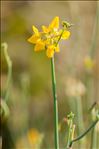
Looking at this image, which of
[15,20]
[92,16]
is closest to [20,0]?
[15,20]

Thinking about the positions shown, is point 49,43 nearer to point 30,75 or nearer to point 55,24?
point 55,24

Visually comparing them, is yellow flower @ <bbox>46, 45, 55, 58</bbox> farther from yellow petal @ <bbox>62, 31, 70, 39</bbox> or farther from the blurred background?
the blurred background

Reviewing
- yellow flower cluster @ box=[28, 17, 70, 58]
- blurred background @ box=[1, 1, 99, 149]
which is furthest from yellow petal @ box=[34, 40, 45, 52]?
blurred background @ box=[1, 1, 99, 149]

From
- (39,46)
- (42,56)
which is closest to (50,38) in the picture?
(39,46)

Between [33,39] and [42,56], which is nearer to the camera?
[33,39]

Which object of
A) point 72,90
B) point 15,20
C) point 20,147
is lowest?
point 20,147

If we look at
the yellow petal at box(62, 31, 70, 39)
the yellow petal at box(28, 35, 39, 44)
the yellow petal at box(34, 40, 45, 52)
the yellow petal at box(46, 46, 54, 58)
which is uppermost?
the yellow petal at box(62, 31, 70, 39)

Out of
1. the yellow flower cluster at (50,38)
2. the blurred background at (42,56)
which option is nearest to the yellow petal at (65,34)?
the yellow flower cluster at (50,38)

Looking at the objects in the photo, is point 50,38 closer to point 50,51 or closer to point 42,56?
point 50,51

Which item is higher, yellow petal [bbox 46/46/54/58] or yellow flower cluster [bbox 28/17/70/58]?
yellow flower cluster [bbox 28/17/70/58]

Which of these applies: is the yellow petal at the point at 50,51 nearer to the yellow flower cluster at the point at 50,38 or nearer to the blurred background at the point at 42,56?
the yellow flower cluster at the point at 50,38

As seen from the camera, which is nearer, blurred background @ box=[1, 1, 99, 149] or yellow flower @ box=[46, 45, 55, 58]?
yellow flower @ box=[46, 45, 55, 58]
